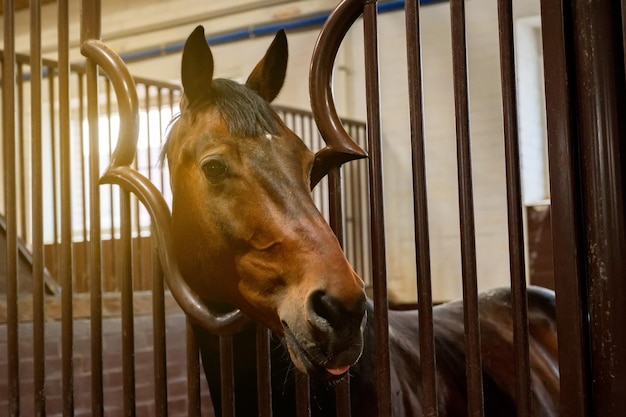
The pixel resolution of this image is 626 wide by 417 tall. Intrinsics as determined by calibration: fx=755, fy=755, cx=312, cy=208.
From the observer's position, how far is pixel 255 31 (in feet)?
19.5

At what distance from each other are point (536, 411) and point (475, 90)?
3.64 m

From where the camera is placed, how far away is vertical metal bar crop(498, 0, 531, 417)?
3.24 feet

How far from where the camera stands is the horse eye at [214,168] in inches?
44.8

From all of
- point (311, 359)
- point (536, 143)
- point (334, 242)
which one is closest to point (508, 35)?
point (334, 242)

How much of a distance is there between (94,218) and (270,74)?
0.43 meters

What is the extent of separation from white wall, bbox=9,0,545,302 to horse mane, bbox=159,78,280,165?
4.00 meters

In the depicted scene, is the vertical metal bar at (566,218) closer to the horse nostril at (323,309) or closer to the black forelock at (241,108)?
the horse nostril at (323,309)

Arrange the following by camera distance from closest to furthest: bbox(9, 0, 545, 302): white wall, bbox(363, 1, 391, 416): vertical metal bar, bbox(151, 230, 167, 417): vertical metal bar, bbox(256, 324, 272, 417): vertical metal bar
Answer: bbox(363, 1, 391, 416): vertical metal bar, bbox(256, 324, 272, 417): vertical metal bar, bbox(151, 230, 167, 417): vertical metal bar, bbox(9, 0, 545, 302): white wall

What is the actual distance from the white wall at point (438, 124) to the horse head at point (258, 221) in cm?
400

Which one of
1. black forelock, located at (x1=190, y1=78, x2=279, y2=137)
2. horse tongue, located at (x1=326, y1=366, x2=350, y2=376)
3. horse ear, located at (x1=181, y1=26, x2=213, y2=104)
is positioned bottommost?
horse tongue, located at (x1=326, y1=366, x2=350, y2=376)

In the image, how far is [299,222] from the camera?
3.44 feet

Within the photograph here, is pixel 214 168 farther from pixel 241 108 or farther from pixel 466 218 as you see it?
pixel 466 218

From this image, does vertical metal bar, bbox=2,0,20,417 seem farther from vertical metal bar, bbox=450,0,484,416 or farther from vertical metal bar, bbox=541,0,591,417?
vertical metal bar, bbox=541,0,591,417

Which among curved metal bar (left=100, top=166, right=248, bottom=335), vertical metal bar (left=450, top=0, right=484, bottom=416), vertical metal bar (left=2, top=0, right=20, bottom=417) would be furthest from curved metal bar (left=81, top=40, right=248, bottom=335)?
vertical metal bar (left=450, top=0, right=484, bottom=416)
